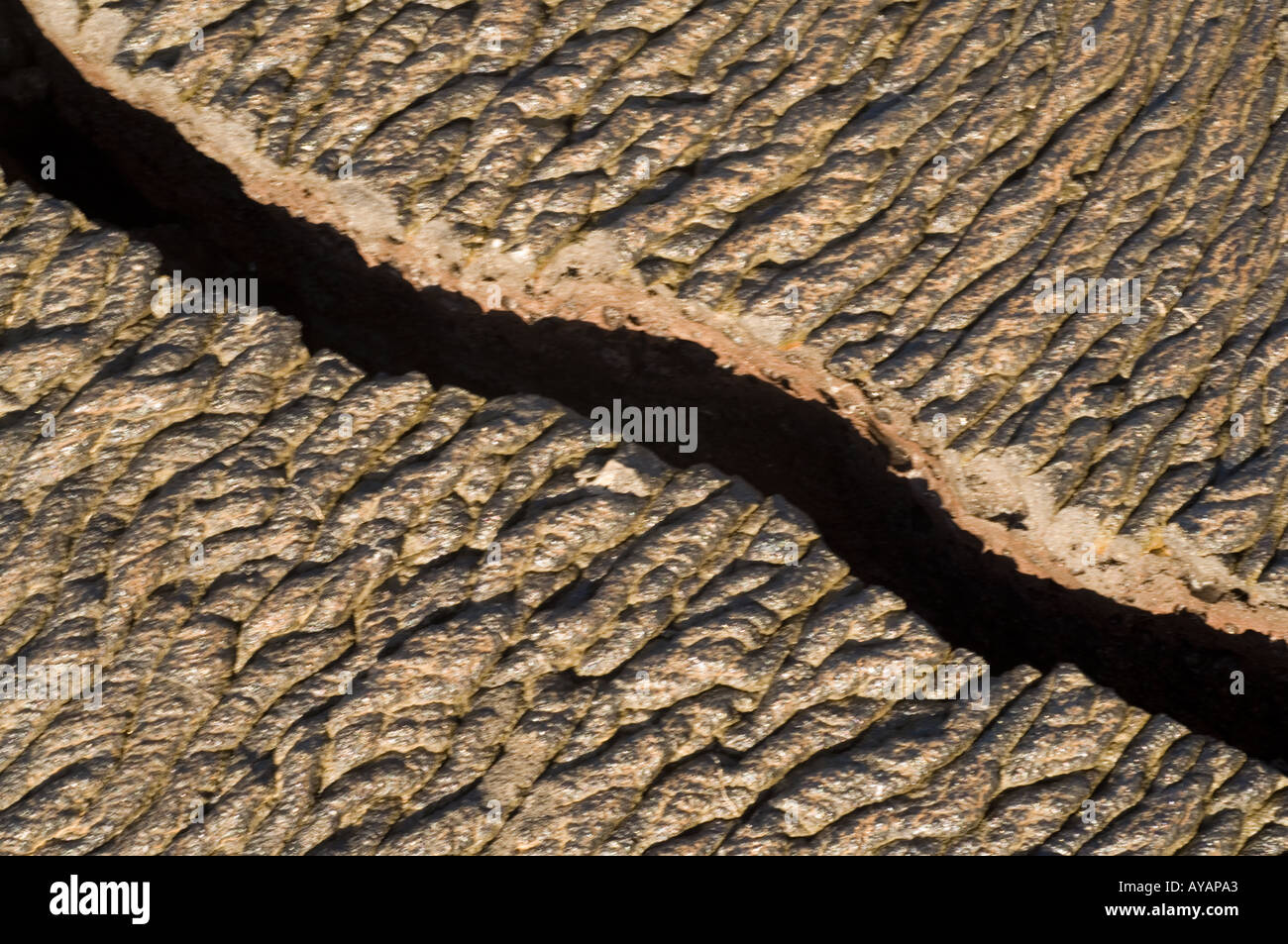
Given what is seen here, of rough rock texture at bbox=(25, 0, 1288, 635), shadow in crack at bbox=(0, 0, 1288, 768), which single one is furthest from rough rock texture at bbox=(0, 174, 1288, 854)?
rough rock texture at bbox=(25, 0, 1288, 635)

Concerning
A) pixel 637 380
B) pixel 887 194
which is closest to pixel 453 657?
pixel 637 380

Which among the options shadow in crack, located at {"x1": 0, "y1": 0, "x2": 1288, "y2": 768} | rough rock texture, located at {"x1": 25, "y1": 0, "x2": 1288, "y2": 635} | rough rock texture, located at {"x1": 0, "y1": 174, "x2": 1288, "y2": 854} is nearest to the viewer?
rough rock texture, located at {"x1": 0, "y1": 174, "x2": 1288, "y2": 854}

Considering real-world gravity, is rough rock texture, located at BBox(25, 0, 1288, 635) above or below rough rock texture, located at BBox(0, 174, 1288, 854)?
above

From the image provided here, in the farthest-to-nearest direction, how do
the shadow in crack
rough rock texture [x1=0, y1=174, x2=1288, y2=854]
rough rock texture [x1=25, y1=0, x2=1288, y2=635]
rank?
the shadow in crack, rough rock texture [x1=25, y1=0, x2=1288, y2=635], rough rock texture [x1=0, y1=174, x2=1288, y2=854]

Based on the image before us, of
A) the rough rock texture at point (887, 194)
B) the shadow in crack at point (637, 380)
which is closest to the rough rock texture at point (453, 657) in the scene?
the shadow in crack at point (637, 380)

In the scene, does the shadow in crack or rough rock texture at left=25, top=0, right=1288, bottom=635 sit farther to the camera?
the shadow in crack

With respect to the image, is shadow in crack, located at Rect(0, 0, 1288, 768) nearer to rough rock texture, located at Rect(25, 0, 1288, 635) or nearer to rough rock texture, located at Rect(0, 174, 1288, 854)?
rough rock texture, located at Rect(25, 0, 1288, 635)

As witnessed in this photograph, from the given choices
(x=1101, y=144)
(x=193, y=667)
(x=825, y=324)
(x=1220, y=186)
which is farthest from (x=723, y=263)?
(x=193, y=667)

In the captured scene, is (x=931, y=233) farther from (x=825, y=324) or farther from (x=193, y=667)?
(x=193, y=667)
